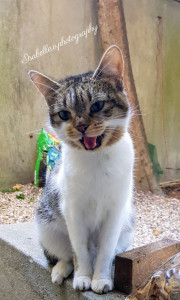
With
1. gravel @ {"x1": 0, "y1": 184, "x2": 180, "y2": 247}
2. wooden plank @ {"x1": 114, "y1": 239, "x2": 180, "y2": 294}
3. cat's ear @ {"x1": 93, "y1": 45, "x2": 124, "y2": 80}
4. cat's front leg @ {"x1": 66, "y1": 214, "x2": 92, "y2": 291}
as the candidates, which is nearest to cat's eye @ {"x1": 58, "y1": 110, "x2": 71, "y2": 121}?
cat's ear @ {"x1": 93, "y1": 45, "x2": 124, "y2": 80}

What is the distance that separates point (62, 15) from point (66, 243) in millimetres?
1429

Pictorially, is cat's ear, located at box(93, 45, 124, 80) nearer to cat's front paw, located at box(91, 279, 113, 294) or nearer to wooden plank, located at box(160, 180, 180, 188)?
cat's front paw, located at box(91, 279, 113, 294)

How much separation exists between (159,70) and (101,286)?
5.72ft

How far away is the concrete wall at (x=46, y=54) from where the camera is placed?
190 cm

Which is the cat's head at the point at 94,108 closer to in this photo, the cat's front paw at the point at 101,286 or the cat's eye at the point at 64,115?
the cat's eye at the point at 64,115

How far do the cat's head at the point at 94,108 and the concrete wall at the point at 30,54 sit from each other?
110 centimetres

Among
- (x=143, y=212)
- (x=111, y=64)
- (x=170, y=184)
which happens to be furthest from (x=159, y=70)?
(x=111, y=64)

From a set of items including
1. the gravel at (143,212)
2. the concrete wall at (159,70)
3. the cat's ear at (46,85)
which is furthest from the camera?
the concrete wall at (159,70)

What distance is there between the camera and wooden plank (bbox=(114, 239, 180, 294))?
2.71ft

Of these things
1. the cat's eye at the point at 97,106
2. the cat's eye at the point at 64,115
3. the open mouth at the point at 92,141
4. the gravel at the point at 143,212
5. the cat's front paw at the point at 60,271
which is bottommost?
the gravel at the point at 143,212

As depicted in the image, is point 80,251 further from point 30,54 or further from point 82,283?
point 30,54

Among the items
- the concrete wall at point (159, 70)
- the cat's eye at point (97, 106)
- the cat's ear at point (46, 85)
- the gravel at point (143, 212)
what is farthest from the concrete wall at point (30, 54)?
the cat's eye at point (97, 106)

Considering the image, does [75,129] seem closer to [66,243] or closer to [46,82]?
[46,82]

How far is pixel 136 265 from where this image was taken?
834 mm
